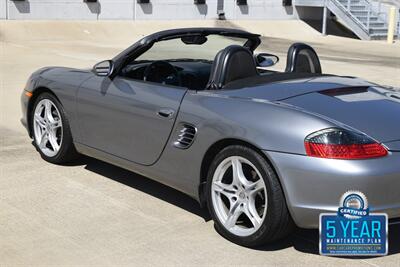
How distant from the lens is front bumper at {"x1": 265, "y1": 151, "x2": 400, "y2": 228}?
354 centimetres

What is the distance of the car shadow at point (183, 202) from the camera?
13.3 ft

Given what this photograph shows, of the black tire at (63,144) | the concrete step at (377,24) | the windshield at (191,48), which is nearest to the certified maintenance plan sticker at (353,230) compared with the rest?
the windshield at (191,48)

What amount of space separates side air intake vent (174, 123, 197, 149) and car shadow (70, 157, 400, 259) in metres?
0.59

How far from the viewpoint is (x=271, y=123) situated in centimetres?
382

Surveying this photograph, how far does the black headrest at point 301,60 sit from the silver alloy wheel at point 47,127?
2.05 metres

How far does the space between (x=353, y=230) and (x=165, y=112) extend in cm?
154

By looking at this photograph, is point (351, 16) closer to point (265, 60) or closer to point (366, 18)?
point (366, 18)

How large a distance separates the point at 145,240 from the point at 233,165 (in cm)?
76

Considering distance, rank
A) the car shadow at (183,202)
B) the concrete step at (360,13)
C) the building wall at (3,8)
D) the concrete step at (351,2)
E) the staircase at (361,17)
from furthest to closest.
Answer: the concrete step at (351,2) → the concrete step at (360,13) → the staircase at (361,17) → the building wall at (3,8) → the car shadow at (183,202)

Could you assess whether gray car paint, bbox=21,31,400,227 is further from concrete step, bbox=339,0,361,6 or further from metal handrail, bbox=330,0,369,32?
concrete step, bbox=339,0,361,6

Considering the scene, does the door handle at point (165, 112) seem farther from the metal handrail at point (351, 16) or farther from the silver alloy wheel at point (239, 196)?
the metal handrail at point (351, 16)

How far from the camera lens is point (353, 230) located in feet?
12.0

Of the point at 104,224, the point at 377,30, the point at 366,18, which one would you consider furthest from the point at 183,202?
the point at 366,18

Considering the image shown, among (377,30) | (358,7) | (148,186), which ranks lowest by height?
(377,30)
